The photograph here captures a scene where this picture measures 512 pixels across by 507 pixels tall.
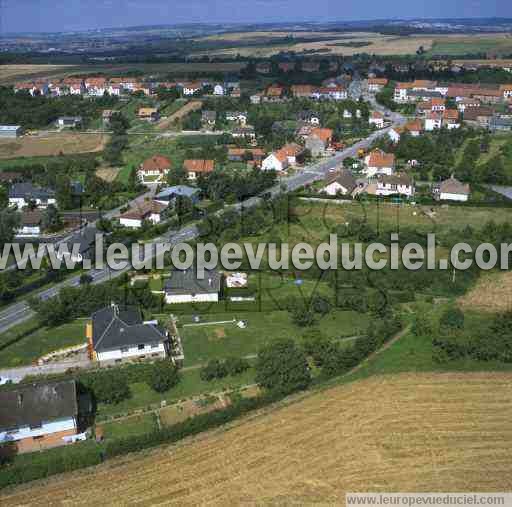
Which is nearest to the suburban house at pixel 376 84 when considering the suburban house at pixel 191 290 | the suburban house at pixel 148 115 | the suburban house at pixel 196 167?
the suburban house at pixel 148 115

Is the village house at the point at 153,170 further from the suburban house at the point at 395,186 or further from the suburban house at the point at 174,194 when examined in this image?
the suburban house at the point at 395,186

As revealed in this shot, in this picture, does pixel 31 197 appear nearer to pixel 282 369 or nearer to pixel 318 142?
pixel 318 142

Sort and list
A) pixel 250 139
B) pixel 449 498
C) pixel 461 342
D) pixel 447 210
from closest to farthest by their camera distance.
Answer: pixel 449 498, pixel 461 342, pixel 447 210, pixel 250 139

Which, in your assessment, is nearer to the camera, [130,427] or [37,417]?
[37,417]

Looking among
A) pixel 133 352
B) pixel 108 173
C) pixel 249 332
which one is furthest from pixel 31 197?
pixel 249 332

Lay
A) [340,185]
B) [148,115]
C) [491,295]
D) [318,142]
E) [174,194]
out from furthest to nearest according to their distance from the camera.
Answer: [148,115] < [318,142] < [340,185] < [174,194] < [491,295]

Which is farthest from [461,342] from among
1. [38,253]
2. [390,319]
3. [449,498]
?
[38,253]

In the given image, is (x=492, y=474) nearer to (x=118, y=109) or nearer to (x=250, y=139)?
(x=250, y=139)
